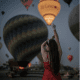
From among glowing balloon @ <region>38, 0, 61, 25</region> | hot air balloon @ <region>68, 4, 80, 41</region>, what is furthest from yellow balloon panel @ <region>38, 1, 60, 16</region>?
hot air balloon @ <region>68, 4, 80, 41</region>

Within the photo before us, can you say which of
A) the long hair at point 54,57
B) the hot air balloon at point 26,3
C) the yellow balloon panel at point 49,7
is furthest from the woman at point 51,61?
the hot air balloon at point 26,3

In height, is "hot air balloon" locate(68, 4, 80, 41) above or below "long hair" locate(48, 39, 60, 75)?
above

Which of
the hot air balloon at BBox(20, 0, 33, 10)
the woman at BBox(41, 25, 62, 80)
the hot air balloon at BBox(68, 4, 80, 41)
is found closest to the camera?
the woman at BBox(41, 25, 62, 80)

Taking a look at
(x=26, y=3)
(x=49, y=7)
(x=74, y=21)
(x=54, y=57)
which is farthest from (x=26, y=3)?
(x=54, y=57)

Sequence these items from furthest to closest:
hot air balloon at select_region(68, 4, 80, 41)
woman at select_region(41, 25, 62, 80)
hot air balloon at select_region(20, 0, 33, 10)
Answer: hot air balloon at select_region(20, 0, 33, 10) < hot air balloon at select_region(68, 4, 80, 41) < woman at select_region(41, 25, 62, 80)

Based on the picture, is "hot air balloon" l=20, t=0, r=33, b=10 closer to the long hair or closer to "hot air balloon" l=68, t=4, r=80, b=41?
"hot air balloon" l=68, t=4, r=80, b=41

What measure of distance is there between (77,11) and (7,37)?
250 cm

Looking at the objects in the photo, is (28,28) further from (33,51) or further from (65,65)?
(65,65)

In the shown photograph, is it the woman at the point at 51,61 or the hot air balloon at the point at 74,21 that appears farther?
the hot air balloon at the point at 74,21

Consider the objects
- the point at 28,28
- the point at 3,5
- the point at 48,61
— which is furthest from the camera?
the point at 3,5

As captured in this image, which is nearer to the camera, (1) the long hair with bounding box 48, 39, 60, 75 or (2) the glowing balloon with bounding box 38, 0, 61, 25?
(1) the long hair with bounding box 48, 39, 60, 75

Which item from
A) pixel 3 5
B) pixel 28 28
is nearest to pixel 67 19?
pixel 28 28

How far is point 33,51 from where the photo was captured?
12.3 feet

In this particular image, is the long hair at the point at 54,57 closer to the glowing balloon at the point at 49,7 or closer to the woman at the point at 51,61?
the woman at the point at 51,61
